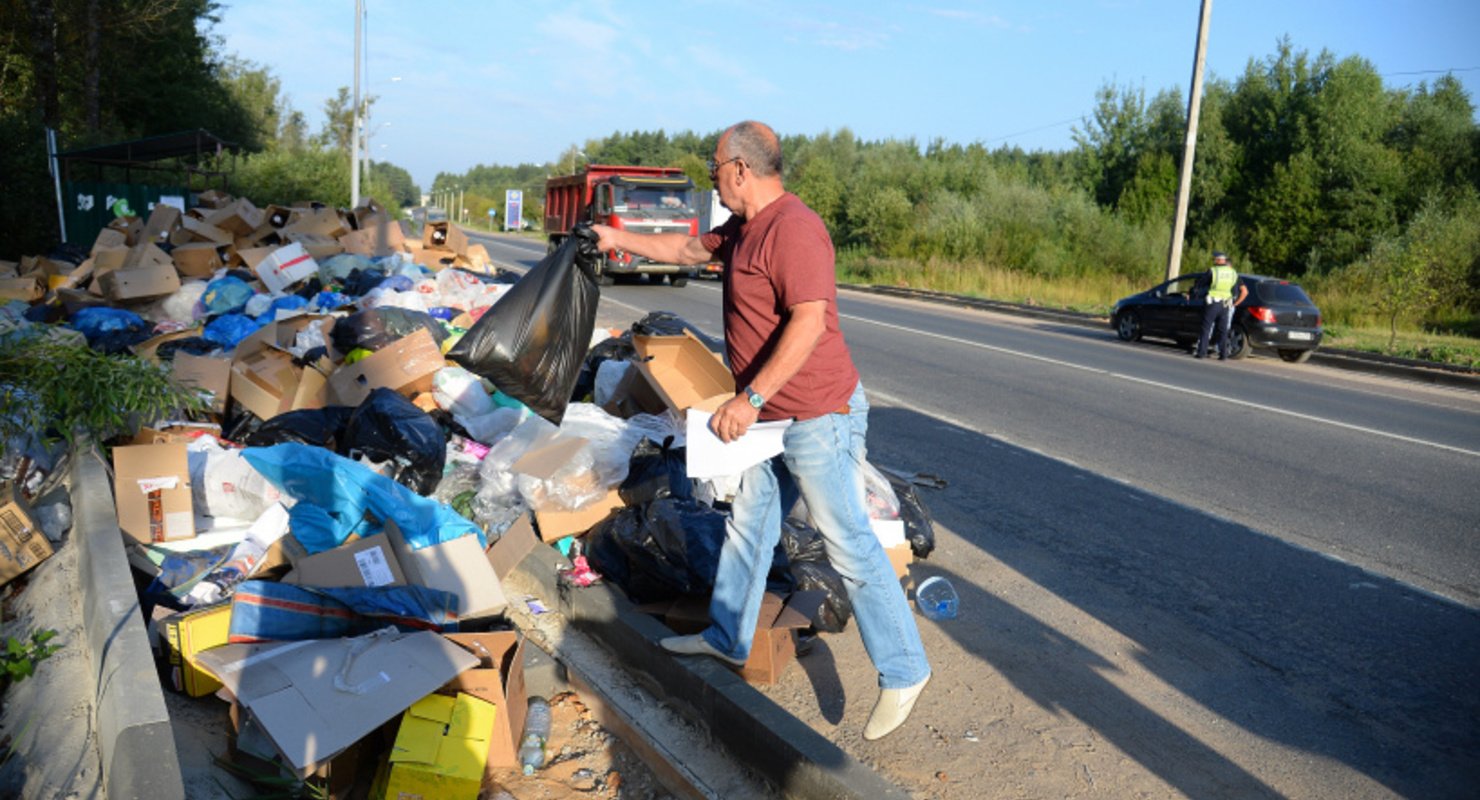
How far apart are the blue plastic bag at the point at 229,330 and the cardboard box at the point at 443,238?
251 inches

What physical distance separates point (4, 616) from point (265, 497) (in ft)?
3.62

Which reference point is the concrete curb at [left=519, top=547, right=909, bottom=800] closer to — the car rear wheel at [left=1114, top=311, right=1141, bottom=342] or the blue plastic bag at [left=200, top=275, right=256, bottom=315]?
the blue plastic bag at [left=200, top=275, right=256, bottom=315]

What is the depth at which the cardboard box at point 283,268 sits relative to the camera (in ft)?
36.6

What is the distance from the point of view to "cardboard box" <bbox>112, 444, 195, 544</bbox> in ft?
14.5

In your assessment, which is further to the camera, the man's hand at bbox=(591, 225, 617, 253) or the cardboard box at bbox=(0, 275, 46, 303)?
the cardboard box at bbox=(0, 275, 46, 303)

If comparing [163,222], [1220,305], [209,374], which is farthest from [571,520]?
[1220,305]

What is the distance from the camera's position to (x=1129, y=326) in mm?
18078

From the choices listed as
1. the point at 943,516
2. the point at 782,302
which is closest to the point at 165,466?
the point at 782,302

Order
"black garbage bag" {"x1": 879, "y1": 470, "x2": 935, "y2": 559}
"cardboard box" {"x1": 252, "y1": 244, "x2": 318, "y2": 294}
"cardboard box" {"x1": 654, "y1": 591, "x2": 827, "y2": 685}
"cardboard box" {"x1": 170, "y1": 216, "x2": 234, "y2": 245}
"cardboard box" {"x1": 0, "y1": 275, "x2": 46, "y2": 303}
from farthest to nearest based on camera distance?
"cardboard box" {"x1": 170, "y1": 216, "x2": 234, "y2": 245}
"cardboard box" {"x1": 252, "y1": 244, "x2": 318, "y2": 294}
"cardboard box" {"x1": 0, "y1": 275, "x2": 46, "y2": 303}
"black garbage bag" {"x1": 879, "y1": 470, "x2": 935, "y2": 559}
"cardboard box" {"x1": 654, "y1": 591, "x2": 827, "y2": 685}

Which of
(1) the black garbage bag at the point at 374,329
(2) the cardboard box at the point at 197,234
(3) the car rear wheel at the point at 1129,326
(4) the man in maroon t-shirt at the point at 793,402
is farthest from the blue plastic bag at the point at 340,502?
(3) the car rear wheel at the point at 1129,326

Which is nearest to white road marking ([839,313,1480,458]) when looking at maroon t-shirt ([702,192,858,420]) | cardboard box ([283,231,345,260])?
maroon t-shirt ([702,192,858,420])

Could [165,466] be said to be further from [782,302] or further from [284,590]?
[782,302]

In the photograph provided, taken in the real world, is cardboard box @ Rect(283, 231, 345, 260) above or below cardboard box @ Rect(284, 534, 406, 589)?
above

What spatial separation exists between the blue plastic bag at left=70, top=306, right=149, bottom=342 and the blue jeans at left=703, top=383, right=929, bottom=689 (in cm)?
754
